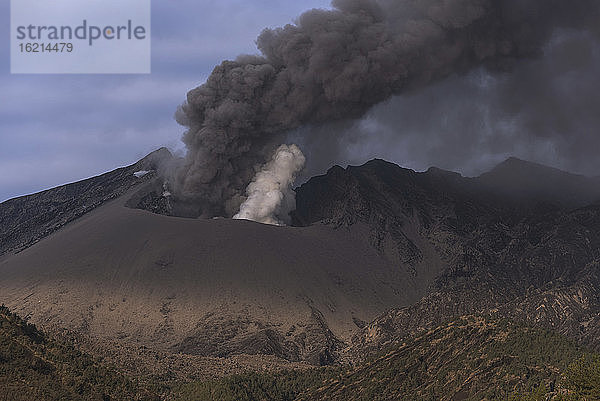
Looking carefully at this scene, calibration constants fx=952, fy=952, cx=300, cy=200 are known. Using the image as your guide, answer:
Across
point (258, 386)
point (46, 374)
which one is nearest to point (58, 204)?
point (258, 386)

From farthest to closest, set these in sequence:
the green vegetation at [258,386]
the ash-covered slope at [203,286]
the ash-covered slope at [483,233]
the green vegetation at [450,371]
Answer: the ash-covered slope at [483,233]
the ash-covered slope at [203,286]
the green vegetation at [258,386]
the green vegetation at [450,371]

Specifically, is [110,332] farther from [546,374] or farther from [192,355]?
[546,374]

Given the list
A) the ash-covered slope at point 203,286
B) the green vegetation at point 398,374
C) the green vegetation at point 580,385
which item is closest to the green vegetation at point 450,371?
the green vegetation at point 398,374

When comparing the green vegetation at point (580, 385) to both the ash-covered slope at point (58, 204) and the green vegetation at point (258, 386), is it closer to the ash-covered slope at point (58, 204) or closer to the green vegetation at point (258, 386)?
the green vegetation at point (258, 386)

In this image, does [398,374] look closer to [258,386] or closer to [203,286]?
[258,386]

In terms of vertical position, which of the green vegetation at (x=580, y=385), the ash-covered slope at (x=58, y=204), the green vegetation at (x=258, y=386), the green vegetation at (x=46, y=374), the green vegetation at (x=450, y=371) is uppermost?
the ash-covered slope at (x=58, y=204)

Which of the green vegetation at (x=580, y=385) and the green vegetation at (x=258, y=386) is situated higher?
the green vegetation at (x=580, y=385)

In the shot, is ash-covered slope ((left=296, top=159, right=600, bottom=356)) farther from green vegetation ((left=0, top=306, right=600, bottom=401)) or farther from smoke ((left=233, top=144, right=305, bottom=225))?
green vegetation ((left=0, top=306, right=600, bottom=401))

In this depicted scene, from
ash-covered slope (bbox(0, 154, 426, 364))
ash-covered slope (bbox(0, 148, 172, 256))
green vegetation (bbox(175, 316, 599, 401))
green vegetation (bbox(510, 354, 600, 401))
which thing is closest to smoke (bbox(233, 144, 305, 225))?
ash-covered slope (bbox(0, 154, 426, 364))
